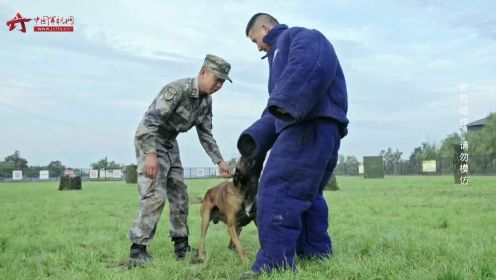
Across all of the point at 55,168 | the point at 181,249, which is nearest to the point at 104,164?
the point at 55,168

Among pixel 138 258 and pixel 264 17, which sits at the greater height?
pixel 264 17

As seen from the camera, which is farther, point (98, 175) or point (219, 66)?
point (98, 175)

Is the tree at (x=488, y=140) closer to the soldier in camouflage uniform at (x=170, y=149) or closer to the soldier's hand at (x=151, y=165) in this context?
the soldier in camouflage uniform at (x=170, y=149)

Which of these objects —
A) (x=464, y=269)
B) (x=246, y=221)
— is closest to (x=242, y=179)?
(x=246, y=221)

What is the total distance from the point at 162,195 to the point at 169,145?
62 cm

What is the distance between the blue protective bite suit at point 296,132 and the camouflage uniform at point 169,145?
153cm

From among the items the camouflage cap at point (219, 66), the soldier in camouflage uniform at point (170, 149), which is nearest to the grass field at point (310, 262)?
the soldier in camouflage uniform at point (170, 149)

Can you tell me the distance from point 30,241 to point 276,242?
15.4 feet

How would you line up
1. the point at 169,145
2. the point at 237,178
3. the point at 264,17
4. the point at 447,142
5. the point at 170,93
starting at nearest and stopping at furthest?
1. the point at 264,17
2. the point at 237,178
3. the point at 170,93
4. the point at 169,145
5. the point at 447,142

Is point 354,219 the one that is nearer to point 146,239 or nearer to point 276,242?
point 146,239

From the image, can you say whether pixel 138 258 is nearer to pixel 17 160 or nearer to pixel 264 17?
pixel 264 17

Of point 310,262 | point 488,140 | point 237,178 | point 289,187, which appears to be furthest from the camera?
point 488,140

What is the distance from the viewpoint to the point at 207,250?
245 inches

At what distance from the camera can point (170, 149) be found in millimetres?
6242
